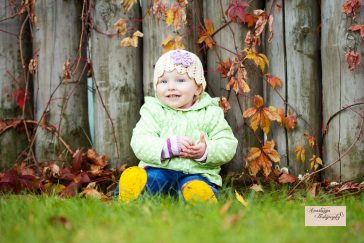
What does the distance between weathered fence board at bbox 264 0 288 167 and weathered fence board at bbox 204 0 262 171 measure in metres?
0.11

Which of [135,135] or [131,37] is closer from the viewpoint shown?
[135,135]

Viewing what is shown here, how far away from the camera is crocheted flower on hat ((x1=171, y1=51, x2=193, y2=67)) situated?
11.0ft

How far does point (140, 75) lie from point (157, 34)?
1.13 feet

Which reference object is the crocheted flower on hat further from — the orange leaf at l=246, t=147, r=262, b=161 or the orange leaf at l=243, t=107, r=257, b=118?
the orange leaf at l=246, t=147, r=262, b=161

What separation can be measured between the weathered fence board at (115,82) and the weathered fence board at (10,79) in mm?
635

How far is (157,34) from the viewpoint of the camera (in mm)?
3760

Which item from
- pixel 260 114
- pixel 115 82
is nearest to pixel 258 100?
pixel 260 114

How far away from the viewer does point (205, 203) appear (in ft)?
8.65

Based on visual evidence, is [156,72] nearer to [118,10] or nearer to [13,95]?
[118,10]

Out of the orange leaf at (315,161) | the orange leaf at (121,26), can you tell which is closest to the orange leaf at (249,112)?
the orange leaf at (315,161)

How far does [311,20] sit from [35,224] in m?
2.38

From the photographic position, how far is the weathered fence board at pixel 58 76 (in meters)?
3.88

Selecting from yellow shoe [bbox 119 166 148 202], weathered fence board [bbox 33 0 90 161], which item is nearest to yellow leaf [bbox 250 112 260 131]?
yellow shoe [bbox 119 166 148 202]

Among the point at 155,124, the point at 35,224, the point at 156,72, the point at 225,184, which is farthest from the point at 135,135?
the point at 35,224
